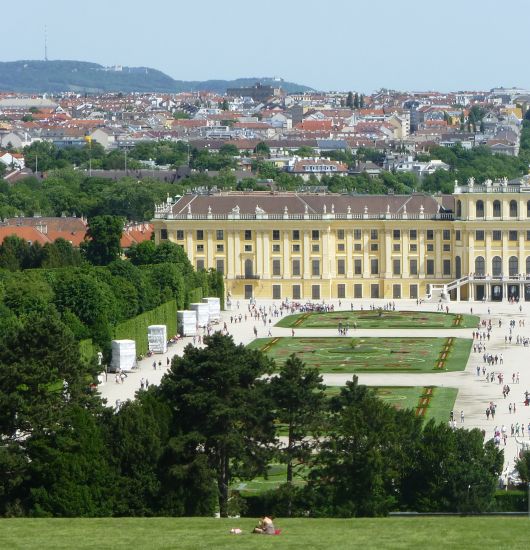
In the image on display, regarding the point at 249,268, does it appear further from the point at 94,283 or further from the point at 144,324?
the point at 94,283

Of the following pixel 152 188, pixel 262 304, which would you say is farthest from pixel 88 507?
pixel 152 188

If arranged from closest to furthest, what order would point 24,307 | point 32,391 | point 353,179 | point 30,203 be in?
point 32,391, point 24,307, point 30,203, point 353,179

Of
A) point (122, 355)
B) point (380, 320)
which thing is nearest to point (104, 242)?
point (380, 320)

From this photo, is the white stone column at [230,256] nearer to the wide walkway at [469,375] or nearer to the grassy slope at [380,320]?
the wide walkway at [469,375]

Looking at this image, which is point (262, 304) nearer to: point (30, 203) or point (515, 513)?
point (30, 203)

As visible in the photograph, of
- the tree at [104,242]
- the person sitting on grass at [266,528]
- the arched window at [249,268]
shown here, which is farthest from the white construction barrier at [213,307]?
the person sitting on grass at [266,528]

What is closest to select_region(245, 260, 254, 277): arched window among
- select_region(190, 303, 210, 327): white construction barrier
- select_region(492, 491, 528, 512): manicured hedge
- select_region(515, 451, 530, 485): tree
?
select_region(190, 303, 210, 327): white construction barrier
